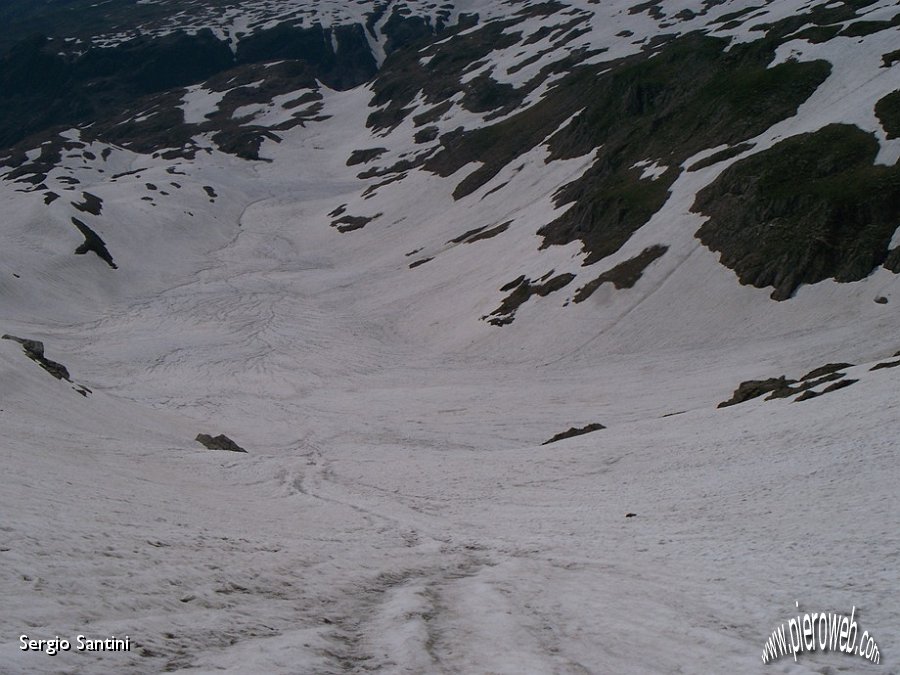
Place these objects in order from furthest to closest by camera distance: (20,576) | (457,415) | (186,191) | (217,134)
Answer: (217,134), (186,191), (457,415), (20,576)

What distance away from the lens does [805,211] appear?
3991 centimetres

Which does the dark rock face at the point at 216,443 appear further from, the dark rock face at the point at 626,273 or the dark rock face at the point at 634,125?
the dark rock face at the point at 634,125

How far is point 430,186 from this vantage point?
288 ft

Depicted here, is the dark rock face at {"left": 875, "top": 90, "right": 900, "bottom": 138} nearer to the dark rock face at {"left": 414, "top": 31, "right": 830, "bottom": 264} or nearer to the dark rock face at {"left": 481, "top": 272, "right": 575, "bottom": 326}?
the dark rock face at {"left": 414, "top": 31, "right": 830, "bottom": 264}

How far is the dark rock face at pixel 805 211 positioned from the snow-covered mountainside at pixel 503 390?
0.19 m

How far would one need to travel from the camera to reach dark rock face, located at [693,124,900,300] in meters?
37.1

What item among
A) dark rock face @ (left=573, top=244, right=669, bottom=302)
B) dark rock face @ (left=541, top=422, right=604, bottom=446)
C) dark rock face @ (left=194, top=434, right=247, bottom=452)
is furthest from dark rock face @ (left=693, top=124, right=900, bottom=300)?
dark rock face @ (left=194, top=434, right=247, bottom=452)

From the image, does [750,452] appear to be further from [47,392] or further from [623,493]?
[47,392]

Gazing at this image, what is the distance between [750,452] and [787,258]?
76.1ft

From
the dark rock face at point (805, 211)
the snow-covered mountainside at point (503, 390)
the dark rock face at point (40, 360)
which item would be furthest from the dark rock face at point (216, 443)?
the dark rock face at point (805, 211)

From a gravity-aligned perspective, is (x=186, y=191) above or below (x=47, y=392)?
below

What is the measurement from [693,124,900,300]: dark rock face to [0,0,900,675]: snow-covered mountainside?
0.63ft

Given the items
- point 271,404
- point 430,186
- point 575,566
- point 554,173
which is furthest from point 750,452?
point 430,186

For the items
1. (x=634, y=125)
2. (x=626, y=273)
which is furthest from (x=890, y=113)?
(x=634, y=125)
